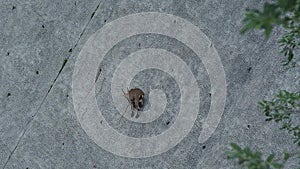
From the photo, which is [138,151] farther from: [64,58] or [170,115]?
[64,58]

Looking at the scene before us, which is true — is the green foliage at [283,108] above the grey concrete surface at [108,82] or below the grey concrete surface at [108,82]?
above

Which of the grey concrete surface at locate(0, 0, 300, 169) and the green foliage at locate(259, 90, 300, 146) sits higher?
the green foliage at locate(259, 90, 300, 146)

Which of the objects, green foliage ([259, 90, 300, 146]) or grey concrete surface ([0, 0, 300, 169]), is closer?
green foliage ([259, 90, 300, 146])

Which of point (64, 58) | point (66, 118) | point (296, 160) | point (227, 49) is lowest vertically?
point (66, 118)

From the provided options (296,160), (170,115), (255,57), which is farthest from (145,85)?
(296,160)

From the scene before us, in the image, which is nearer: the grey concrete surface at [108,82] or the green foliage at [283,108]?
the green foliage at [283,108]

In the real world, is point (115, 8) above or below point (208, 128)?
above

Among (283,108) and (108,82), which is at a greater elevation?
(283,108)

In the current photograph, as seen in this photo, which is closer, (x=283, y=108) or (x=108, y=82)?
(x=283, y=108)
